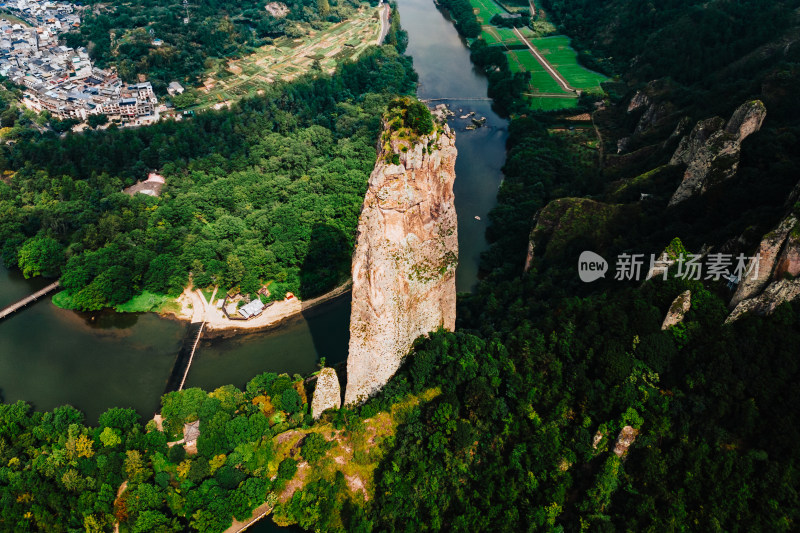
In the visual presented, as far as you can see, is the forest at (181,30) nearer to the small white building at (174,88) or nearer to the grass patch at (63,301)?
the small white building at (174,88)

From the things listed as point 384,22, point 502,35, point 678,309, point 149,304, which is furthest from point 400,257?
point 384,22

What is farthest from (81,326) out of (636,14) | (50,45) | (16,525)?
(636,14)

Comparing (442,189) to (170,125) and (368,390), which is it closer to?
(368,390)

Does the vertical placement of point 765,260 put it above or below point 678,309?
above

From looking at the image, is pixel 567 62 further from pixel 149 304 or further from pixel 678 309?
pixel 149 304

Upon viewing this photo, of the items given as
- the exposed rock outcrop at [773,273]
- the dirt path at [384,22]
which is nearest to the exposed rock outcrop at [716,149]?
the exposed rock outcrop at [773,273]
